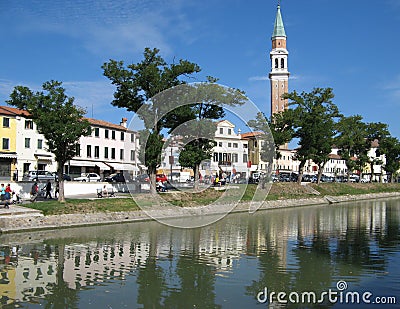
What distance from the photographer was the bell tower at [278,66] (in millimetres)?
131375

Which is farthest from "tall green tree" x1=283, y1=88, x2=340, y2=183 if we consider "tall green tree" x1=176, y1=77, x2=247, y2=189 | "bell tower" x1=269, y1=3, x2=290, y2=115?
"bell tower" x1=269, y1=3, x2=290, y2=115

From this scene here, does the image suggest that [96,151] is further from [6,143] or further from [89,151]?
[6,143]

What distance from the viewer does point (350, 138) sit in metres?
69.5

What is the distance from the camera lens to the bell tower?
131375 millimetres

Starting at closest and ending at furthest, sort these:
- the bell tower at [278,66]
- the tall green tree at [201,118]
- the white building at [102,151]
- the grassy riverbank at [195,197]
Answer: the grassy riverbank at [195,197]
the tall green tree at [201,118]
the white building at [102,151]
the bell tower at [278,66]

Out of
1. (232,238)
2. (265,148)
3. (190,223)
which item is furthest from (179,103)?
(265,148)

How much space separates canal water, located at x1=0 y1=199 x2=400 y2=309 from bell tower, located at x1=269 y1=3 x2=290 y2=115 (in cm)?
10524

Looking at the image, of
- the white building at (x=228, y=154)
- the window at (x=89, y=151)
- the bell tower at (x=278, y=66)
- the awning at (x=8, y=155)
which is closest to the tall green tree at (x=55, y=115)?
the white building at (x=228, y=154)

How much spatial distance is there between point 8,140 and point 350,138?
169ft

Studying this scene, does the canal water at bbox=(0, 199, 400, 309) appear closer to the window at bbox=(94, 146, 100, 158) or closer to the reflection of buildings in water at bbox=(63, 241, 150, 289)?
the reflection of buildings in water at bbox=(63, 241, 150, 289)

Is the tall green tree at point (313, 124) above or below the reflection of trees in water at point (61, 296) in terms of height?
above

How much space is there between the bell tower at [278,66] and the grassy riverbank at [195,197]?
2542 inches

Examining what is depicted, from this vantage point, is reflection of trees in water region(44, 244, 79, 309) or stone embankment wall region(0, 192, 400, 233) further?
stone embankment wall region(0, 192, 400, 233)

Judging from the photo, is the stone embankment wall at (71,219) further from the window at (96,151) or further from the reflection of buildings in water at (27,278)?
the window at (96,151)
